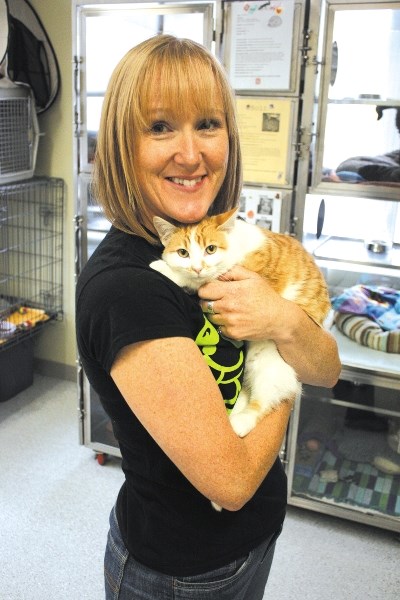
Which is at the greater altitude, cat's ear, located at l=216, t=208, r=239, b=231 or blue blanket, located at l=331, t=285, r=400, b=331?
cat's ear, located at l=216, t=208, r=239, b=231

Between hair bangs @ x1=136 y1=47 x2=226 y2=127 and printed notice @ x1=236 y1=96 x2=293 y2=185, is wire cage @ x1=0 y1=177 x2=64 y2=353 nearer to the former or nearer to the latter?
printed notice @ x1=236 y1=96 x2=293 y2=185

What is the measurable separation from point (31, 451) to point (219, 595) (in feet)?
6.94

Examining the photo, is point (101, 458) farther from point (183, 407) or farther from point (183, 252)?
point (183, 407)

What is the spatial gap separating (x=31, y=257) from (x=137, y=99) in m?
2.66

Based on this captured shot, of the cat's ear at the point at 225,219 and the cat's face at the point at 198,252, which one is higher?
the cat's ear at the point at 225,219

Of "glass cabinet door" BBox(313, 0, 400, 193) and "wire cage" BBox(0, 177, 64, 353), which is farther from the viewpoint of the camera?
"wire cage" BBox(0, 177, 64, 353)

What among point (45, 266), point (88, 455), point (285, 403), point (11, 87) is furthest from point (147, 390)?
point (45, 266)

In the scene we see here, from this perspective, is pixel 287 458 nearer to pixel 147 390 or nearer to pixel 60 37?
pixel 147 390

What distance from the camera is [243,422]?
104cm

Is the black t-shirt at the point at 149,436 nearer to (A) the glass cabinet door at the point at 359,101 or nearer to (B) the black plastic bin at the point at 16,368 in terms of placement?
(A) the glass cabinet door at the point at 359,101

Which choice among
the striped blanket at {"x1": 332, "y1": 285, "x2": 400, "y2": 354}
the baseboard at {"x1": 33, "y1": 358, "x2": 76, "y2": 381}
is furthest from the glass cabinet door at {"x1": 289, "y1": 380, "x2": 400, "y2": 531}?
the baseboard at {"x1": 33, "y1": 358, "x2": 76, "y2": 381}

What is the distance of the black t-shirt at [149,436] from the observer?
2.76ft

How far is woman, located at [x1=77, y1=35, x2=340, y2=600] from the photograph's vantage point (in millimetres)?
816

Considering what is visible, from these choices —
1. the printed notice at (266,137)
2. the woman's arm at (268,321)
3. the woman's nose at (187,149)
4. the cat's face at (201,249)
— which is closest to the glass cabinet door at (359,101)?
the printed notice at (266,137)
